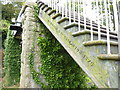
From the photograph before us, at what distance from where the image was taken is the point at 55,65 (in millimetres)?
3119

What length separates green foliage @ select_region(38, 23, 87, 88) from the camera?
3.03 metres

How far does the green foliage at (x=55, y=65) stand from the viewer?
303 cm

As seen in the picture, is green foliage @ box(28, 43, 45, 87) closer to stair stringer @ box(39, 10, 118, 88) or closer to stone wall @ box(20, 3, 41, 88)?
stone wall @ box(20, 3, 41, 88)

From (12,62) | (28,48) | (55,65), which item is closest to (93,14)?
(55,65)

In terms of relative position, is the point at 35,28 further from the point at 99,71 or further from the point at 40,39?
the point at 99,71

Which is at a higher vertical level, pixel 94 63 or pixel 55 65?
pixel 94 63

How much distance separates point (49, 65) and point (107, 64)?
207cm

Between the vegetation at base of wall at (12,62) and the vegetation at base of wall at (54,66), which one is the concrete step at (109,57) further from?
the vegetation at base of wall at (12,62)

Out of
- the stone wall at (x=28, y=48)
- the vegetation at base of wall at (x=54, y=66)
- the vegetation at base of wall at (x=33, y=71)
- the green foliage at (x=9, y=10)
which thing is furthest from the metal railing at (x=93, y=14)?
the green foliage at (x=9, y=10)

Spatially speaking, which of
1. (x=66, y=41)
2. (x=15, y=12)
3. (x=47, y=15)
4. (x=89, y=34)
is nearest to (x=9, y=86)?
(x=47, y=15)

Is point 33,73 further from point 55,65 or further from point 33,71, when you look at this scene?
point 55,65

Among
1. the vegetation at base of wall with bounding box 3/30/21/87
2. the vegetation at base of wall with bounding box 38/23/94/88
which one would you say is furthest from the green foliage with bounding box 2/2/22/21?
the vegetation at base of wall with bounding box 38/23/94/88

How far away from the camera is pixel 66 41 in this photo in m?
1.80

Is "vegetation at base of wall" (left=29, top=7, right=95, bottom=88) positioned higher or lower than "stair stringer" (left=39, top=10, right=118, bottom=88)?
lower
